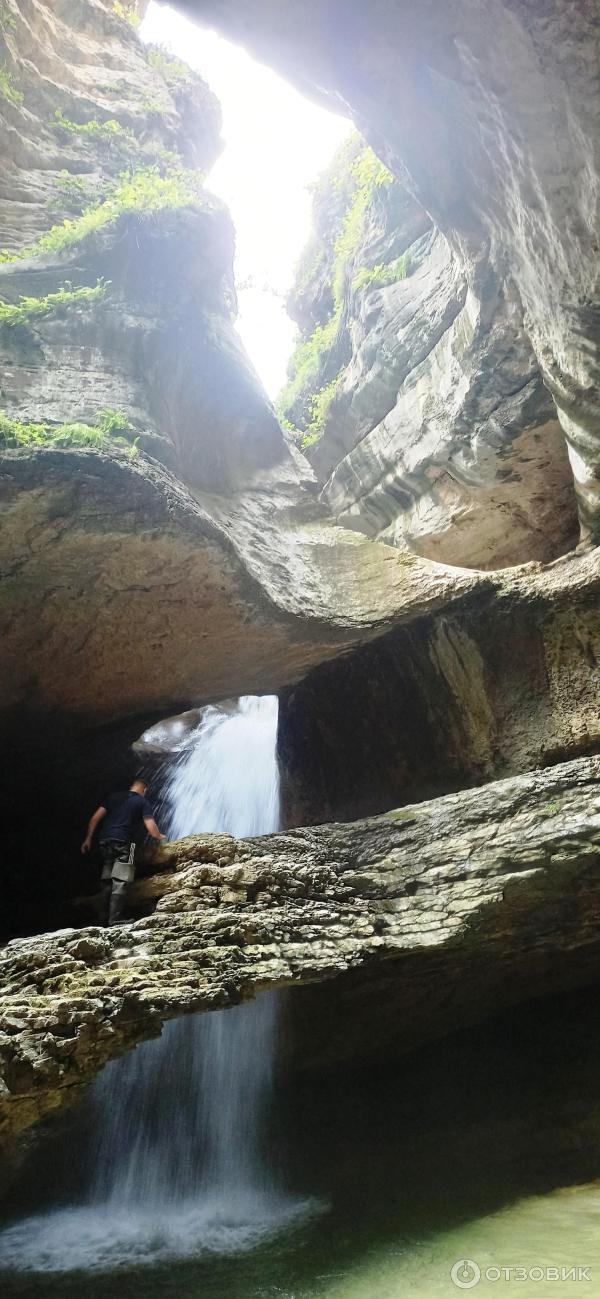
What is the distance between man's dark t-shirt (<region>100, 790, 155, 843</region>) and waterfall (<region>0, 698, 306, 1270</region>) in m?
2.36

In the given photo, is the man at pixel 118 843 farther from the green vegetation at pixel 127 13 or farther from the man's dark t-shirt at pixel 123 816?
the green vegetation at pixel 127 13

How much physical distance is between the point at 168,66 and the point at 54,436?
12.3m

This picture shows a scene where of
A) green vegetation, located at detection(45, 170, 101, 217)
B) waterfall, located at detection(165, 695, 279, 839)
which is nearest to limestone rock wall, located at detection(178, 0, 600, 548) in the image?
green vegetation, located at detection(45, 170, 101, 217)

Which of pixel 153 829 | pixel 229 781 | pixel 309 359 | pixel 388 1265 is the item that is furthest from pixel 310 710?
pixel 309 359

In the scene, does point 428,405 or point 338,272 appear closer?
point 428,405

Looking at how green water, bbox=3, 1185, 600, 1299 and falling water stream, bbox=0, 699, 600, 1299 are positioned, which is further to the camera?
falling water stream, bbox=0, 699, 600, 1299

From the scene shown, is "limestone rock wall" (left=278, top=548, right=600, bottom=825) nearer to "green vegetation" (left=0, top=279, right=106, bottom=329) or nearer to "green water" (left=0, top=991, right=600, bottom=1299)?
"green water" (left=0, top=991, right=600, bottom=1299)

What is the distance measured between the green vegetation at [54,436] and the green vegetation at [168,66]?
37.5ft

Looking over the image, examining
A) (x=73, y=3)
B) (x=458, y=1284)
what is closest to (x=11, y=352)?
(x=458, y=1284)

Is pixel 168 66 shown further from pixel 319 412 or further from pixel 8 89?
pixel 319 412

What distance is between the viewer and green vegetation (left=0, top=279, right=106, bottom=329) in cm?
728

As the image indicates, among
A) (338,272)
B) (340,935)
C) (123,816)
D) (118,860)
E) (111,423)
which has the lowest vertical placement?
(340,935)

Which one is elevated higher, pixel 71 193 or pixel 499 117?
pixel 71 193

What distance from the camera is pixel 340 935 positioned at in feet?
17.5
